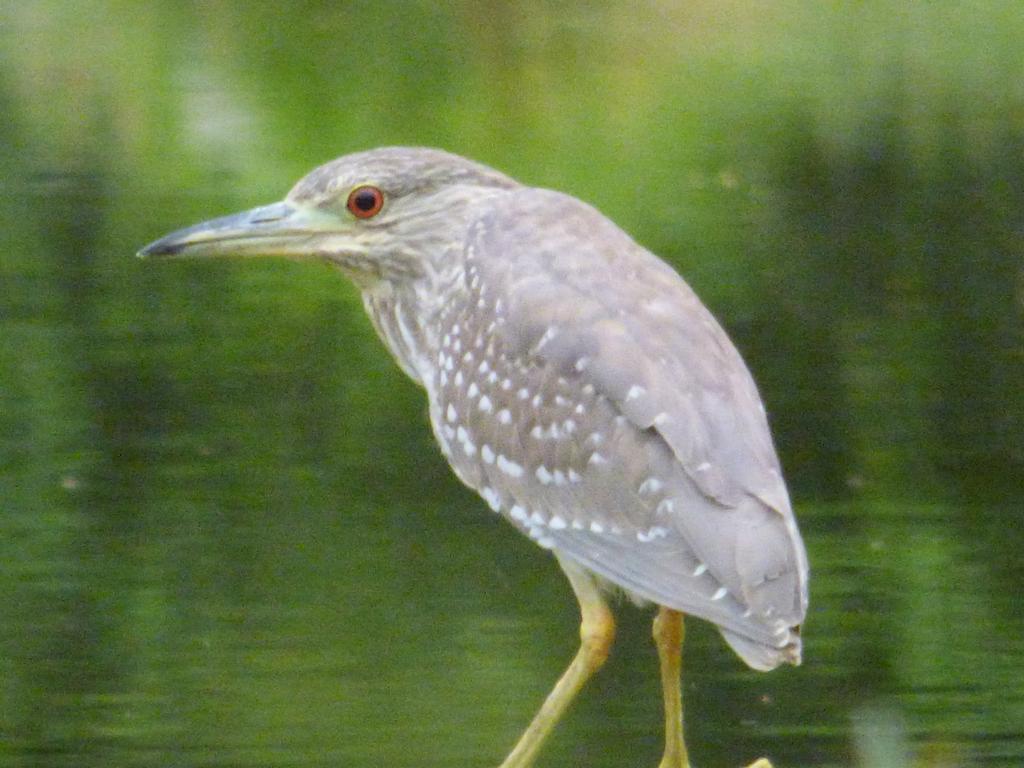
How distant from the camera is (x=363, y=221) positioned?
6.73 metres

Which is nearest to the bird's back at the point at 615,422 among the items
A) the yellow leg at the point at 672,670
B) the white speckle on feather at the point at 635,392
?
the white speckle on feather at the point at 635,392

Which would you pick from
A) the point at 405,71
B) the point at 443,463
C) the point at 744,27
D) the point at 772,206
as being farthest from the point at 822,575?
the point at 744,27

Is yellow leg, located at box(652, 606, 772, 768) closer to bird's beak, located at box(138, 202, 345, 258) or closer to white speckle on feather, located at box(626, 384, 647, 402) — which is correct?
white speckle on feather, located at box(626, 384, 647, 402)

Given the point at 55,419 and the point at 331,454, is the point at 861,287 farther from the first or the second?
the point at 55,419

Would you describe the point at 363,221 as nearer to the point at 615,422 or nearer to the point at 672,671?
the point at 615,422

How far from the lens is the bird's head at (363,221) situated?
6.66m

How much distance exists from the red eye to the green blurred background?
1656 millimetres

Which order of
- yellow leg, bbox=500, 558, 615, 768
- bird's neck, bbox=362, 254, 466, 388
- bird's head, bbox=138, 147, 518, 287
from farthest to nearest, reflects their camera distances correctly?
bird's head, bbox=138, 147, 518, 287, bird's neck, bbox=362, 254, 466, 388, yellow leg, bbox=500, 558, 615, 768

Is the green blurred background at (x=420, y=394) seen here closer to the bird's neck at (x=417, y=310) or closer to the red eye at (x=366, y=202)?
the bird's neck at (x=417, y=310)

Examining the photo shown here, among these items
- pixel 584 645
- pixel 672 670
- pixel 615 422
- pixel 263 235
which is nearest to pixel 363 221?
pixel 263 235

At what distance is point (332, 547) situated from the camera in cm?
893

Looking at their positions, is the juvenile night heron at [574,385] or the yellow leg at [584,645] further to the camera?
the yellow leg at [584,645]

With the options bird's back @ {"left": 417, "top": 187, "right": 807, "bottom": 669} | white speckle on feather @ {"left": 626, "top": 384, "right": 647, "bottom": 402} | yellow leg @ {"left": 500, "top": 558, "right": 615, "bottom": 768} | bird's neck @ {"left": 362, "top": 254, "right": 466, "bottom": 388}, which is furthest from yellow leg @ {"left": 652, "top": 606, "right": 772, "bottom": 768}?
bird's neck @ {"left": 362, "top": 254, "right": 466, "bottom": 388}

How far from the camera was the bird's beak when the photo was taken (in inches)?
261
